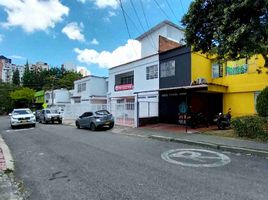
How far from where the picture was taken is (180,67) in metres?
21.2

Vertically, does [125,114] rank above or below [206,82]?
below

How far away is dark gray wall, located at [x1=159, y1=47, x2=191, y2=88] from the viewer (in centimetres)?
2047

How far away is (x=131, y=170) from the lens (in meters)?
7.04

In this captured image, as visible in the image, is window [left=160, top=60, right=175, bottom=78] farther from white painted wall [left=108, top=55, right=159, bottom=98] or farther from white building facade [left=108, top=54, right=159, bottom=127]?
white painted wall [left=108, top=55, right=159, bottom=98]

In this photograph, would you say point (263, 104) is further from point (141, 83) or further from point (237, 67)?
point (141, 83)

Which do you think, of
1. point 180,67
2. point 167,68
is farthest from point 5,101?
point 180,67

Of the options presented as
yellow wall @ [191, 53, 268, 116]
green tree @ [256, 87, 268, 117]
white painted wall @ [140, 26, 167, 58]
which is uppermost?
white painted wall @ [140, 26, 167, 58]

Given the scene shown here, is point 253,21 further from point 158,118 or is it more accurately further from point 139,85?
point 139,85

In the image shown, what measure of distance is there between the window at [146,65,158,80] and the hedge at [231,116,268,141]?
1157 cm

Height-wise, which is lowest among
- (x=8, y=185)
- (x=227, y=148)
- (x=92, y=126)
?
(x=8, y=185)

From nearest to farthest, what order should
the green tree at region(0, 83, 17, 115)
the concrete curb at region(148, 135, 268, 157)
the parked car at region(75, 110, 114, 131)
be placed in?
the concrete curb at region(148, 135, 268, 157) → the parked car at region(75, 110, 114, 131) → the green tree at region(0, 83, 17, 115)

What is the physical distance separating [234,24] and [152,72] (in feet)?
47.8

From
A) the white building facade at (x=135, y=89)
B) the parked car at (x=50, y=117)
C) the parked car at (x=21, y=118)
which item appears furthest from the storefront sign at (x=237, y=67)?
the parked car at (x=50, y=117)

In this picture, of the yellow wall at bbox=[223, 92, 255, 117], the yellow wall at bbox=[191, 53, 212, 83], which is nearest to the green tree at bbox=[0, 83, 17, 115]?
the yellow wall at bbox=[191, 53, 212, 83]
